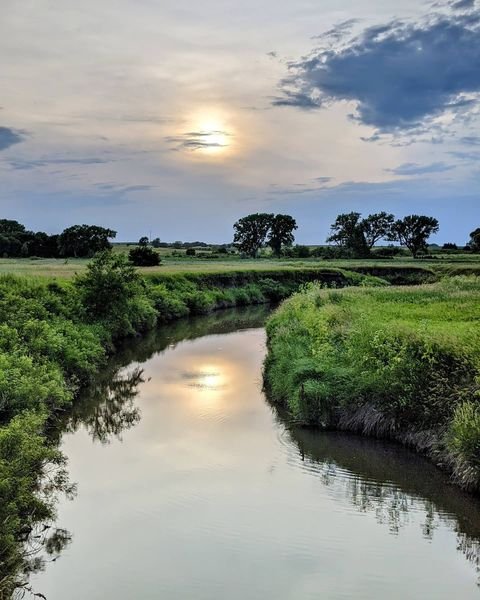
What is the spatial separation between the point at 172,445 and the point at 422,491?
6339mm

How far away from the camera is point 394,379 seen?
594 inches

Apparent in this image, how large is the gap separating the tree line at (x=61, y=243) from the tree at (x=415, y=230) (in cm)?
5597

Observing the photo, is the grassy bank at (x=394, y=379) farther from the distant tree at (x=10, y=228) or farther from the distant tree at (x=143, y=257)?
the distant tree at (x=10, y=228)

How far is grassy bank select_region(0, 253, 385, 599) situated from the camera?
35.3 feet

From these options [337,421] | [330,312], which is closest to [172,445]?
[337,421]

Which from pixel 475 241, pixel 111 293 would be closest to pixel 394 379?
pixel 111 293

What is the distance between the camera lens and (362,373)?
1586cm

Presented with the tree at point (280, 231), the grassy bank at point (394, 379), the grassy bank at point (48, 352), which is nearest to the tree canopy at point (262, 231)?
the tree at point (280, 231)

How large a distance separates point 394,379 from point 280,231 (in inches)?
4514

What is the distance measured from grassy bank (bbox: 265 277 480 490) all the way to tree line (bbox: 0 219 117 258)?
70121mm

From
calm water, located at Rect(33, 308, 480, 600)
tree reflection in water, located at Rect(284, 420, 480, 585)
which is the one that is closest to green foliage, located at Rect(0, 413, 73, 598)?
calm water, located at Rect(33, 308, 480, 600)

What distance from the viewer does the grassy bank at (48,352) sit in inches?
423

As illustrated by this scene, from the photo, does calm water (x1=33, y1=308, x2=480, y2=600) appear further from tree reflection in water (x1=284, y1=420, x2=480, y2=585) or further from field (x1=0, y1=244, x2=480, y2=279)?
field (x1=0, y1=244, x2=480, y2=279)

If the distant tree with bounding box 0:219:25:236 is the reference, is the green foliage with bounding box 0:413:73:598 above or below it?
below
